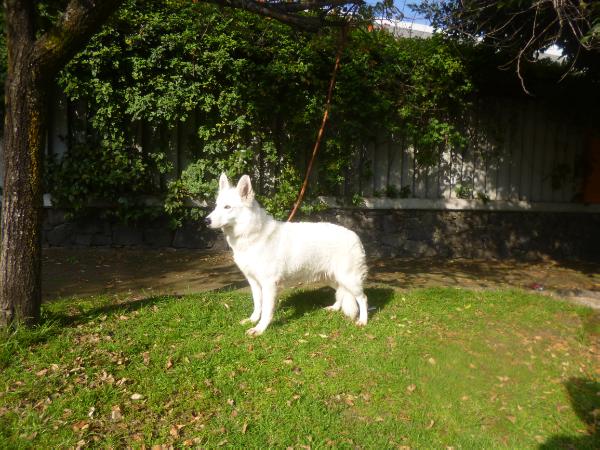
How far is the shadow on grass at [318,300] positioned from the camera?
221 inches

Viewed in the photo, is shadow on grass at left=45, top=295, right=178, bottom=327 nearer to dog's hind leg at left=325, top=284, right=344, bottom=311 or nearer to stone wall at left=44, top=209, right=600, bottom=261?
dog's hind leg at left=325, top=284, right=344, bottom=311

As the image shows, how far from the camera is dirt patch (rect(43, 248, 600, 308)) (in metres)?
6.36

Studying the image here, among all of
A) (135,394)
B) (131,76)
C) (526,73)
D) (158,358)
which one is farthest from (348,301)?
(526,73)

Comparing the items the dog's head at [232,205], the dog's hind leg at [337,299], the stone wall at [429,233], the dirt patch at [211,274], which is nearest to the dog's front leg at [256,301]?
the dog's head at [232,205]

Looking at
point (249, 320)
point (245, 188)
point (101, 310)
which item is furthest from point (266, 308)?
point (101, 310)

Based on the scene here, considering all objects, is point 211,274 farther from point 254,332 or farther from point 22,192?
point 22,192

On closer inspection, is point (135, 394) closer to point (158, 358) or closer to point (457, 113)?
point (158, 358)

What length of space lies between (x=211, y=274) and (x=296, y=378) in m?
3.34

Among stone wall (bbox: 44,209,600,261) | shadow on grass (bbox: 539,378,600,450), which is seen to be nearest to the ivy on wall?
stone wall (bbox: 44,209,600,261)

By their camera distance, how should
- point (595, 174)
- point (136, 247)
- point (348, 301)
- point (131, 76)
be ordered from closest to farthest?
point (348, 301) < point (131, 76) < point (136, 247) < point (595, 174)

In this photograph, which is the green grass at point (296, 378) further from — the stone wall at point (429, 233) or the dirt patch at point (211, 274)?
the stone wall at point (429, 233)

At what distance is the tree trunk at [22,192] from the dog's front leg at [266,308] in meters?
2.10

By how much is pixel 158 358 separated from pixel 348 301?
2098mm

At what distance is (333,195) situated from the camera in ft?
28.7
